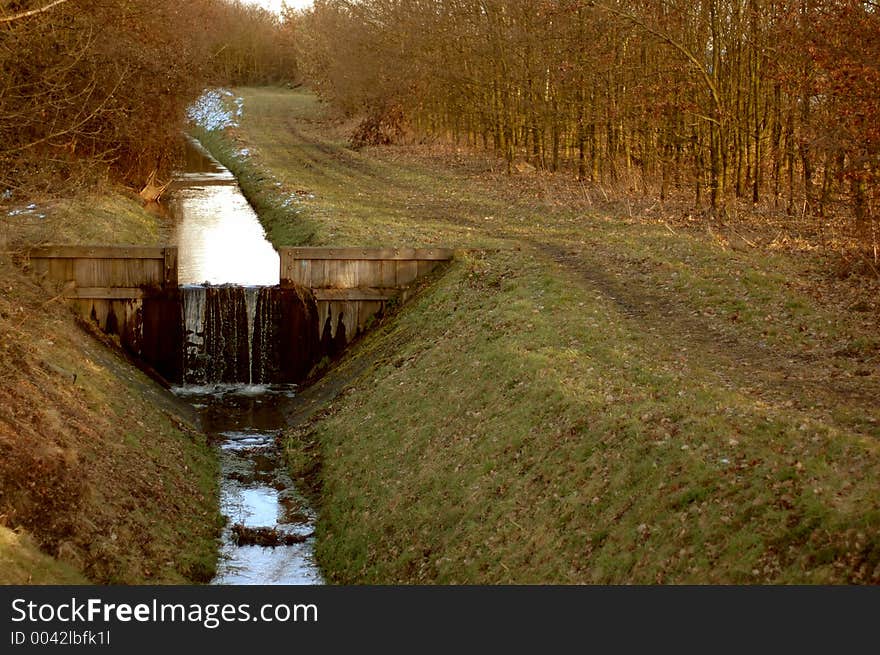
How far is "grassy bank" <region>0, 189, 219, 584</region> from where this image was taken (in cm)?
1188

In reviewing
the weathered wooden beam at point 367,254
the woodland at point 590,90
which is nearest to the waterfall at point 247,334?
the weathered wooden beam at point 367,254

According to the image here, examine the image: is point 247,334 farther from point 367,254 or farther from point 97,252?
point 97,252

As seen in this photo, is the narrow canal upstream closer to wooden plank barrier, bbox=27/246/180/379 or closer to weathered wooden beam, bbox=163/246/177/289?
weathered wooden beam, bbox=163/246/177/289

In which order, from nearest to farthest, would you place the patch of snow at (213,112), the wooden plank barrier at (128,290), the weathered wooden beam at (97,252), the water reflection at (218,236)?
1. the weathered wooden beam at (97,252)
2. the wooden plank barrier at (128,290)
3. the water reflection at (218,236)
4. the patch of snow at (213,112)

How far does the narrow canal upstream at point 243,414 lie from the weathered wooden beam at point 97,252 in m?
1.04

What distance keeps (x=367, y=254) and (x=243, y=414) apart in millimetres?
4686

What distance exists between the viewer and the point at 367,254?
77.3 feet

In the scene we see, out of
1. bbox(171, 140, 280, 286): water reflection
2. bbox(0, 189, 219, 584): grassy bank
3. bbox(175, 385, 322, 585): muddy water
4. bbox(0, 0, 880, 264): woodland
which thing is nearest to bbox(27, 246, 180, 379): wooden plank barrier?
bbox(0, 189, 219, 584): grassy bank

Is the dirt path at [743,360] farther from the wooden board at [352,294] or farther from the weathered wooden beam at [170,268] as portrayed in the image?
the weathered wooden beam at [170,268]

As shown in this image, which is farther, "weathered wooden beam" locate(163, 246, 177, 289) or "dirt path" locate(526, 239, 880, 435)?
"weathered wooden beam" locate(163, 246, 177, 289)

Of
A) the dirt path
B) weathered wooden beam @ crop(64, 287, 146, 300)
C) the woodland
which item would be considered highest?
the woodland

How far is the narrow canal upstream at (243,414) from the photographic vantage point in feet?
47.2

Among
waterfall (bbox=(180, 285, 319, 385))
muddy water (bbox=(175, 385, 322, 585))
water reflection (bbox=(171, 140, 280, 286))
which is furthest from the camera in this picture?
water reflection (bbox=(171, 140, 280, 286))

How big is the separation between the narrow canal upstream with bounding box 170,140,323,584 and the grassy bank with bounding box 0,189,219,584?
1.54 ft
